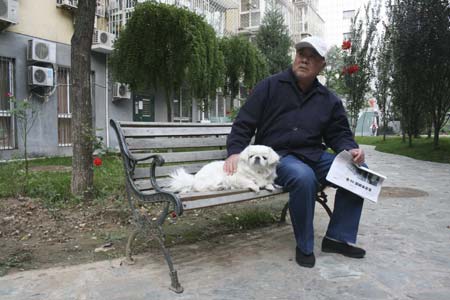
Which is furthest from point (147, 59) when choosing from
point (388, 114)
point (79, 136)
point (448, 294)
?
point (388, 114)

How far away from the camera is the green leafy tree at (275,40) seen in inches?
1006

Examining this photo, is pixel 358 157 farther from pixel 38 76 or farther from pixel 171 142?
pixel 38 76

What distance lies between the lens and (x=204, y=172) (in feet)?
11.0

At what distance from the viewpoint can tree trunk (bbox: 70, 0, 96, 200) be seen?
454 cm

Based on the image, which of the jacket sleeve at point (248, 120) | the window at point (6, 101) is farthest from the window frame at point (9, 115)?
the jacket sleeve at point (248, 120)

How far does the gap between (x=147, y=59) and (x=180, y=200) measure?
7.73 meters

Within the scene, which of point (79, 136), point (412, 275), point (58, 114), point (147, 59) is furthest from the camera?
point (58, 114)

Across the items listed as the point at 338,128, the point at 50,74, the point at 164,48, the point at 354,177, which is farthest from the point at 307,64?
the point at 50,74

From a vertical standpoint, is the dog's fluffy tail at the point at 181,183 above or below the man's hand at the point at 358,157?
below

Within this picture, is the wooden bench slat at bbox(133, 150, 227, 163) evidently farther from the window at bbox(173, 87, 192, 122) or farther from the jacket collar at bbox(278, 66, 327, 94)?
the window at bbox(173, 87, 192, 122)

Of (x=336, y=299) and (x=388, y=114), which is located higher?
(x=388, y=114)

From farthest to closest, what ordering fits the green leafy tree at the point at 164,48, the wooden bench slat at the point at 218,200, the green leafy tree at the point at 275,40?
the green leafy tree at the point at 275,40 < the green leafy tree at the point at 164,48 < the wooden bench slat at the point at 218,200

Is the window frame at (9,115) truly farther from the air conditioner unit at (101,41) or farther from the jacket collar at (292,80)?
the jacket collar at (292,80)

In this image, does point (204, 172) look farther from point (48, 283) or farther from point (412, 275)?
point (412, 275)
